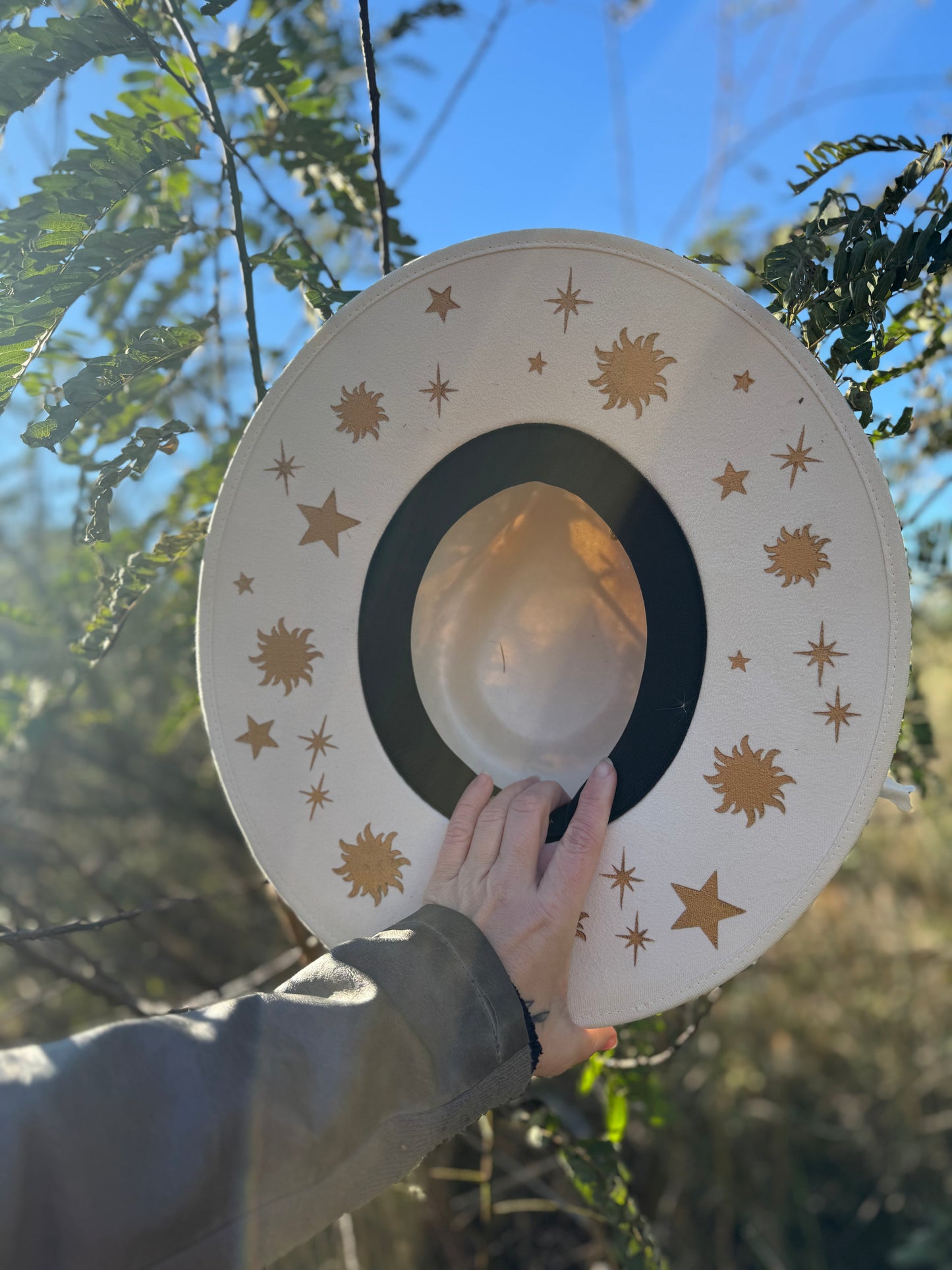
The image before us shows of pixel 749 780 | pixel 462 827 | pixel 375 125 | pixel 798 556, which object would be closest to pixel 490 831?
pixel 462 827

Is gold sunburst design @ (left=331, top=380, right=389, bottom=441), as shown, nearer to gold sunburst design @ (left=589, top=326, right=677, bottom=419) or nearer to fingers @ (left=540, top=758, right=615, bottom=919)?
gold sunburst design @ (left=589, top=326, right=677, bottom=419)

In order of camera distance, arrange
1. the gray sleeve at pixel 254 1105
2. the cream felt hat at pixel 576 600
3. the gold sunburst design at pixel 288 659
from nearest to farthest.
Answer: the gray sleeve at pixel 254 1105
the cream felt hat at pixel 576 600
the gold sunburst design at pixel 288 659

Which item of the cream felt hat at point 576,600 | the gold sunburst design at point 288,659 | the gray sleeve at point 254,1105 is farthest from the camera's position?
the gold sunburst design at point 288,659

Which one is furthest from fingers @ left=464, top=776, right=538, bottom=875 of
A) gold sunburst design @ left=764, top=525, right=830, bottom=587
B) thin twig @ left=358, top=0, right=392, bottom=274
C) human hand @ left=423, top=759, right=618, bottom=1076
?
thin twig @ left=358, top=0, right=392, bottom=274

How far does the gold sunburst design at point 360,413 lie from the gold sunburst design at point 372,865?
1.09 ft

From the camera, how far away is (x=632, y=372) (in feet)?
1.93

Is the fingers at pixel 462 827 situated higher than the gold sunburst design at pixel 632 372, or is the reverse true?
the gold sunburst design at pixel 632 372

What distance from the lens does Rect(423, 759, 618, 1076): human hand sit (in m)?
0.56

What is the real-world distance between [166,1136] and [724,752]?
43cm

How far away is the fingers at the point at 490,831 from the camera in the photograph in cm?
60

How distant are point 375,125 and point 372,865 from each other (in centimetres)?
65

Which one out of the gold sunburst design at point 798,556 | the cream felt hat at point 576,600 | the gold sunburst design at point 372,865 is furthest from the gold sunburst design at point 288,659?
the gold sunburst design at point 798,556

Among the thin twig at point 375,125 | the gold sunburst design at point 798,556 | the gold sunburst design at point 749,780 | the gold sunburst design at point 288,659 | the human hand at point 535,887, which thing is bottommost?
the human hand at point 535,887

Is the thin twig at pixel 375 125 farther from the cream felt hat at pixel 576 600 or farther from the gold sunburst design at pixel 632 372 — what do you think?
the gold sunburst design at pixel 632 372
